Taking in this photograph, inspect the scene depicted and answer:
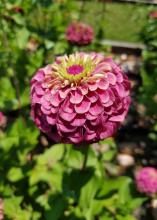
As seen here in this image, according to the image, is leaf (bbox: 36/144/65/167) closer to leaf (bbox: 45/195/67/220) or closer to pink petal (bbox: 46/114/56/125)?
leaf (bbox: 45/195/67/220)

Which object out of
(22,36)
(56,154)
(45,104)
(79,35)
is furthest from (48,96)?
(79,35)

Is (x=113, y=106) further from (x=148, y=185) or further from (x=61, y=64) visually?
(x=148, y=185)

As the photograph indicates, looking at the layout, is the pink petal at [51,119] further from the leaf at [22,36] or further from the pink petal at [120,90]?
the leaf at [22,36]

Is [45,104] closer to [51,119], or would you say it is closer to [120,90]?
[51,119]

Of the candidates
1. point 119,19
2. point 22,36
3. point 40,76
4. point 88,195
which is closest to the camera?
point 40,76

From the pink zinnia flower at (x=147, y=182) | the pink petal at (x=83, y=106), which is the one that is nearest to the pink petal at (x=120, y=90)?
the pink petal at (x=83, y=106)

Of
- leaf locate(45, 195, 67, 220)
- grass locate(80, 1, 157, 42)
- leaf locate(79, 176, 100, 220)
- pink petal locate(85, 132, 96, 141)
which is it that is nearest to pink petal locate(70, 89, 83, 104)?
pink petal locate(85, 132, 96, 141)
